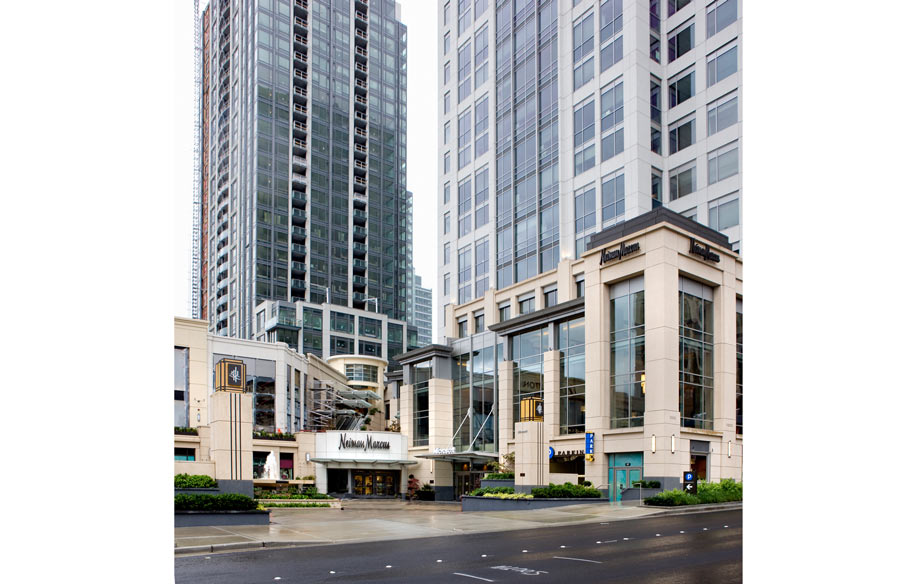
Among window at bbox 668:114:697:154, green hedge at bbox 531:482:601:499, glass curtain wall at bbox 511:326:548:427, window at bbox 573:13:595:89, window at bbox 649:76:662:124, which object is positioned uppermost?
window at bbox 573:13:595:89

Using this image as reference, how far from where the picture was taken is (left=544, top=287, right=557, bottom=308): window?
49591 millimetres

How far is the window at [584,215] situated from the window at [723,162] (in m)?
7.75

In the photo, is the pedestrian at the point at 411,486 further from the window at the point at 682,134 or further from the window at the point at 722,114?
the window at the point at 722,114

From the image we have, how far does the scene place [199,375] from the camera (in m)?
44.3

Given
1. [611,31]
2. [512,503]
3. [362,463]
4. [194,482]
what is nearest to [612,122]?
[611,31]

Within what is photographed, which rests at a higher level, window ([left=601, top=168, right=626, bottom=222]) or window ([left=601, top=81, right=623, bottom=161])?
window ([left=601, top=81, right=623, bottom=161])

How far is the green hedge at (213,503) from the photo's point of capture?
2339 centimetres

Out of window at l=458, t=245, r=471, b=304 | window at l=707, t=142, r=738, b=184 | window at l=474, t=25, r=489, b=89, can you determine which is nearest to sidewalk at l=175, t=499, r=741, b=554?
window at l=707, t=142, r=738, b=184

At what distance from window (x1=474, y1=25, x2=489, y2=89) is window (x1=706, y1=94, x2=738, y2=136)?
20544 mm

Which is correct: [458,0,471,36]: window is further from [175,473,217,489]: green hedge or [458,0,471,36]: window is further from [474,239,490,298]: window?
[175,473,217,489]: green hedge

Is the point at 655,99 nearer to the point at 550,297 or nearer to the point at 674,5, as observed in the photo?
the point at 674,5

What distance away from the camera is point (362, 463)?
2069 inches

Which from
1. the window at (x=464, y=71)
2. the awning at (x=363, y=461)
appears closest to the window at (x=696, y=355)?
the awning at (x=363, y=461)
